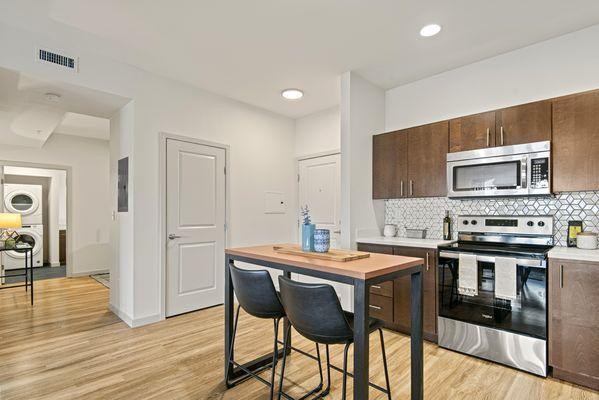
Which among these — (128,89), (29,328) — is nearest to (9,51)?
(128,89)

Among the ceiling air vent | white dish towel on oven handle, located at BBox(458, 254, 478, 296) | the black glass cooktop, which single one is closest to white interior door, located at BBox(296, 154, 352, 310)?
the black glass cooktop

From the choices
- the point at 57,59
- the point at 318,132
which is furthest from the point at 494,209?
the point at 57,59

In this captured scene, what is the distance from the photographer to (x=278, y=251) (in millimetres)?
2201

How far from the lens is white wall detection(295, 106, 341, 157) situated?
448 centimetres

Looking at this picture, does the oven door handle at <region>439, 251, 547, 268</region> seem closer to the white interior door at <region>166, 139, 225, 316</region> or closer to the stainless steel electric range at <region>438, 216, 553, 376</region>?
the stainless steel electric range at <region>438, 216, 553, 376</region>

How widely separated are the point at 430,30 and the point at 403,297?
2386 millimetres

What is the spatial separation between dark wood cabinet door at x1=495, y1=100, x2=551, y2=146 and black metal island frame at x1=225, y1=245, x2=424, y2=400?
167 centimetres

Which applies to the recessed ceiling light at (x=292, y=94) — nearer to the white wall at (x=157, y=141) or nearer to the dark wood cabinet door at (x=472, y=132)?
the white wall at (x=157, y=141)

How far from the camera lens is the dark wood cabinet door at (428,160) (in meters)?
3.20

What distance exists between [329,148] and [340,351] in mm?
2702

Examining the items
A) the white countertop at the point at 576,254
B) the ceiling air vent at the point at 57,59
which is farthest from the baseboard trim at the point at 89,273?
the white countertop at the point at 576,254

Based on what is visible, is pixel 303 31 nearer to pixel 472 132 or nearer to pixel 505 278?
pixel 472 132

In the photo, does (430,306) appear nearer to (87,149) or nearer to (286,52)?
(286,52)

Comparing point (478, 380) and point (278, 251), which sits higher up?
point (278, 251)
